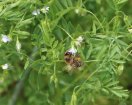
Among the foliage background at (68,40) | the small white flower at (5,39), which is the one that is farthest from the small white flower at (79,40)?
the small white flower at (5,39)

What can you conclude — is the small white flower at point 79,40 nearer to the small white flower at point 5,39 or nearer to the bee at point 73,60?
the bee at point 73,60

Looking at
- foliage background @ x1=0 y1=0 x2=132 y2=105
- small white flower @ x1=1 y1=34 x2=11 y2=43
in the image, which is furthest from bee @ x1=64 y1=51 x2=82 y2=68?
small white flower @ x1=1 y1=34 x2=11 y2=43

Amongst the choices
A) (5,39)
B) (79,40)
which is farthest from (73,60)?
(5,39)

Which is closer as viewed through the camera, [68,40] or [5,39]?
[5,39]

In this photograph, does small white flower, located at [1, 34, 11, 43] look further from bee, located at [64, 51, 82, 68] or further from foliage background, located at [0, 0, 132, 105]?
bee, located at [64, 51, 82, 68]

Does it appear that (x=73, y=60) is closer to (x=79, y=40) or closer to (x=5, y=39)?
(x=79, y=40)

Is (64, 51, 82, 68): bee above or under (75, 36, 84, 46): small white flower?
under

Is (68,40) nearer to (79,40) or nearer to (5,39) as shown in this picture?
(79,40)

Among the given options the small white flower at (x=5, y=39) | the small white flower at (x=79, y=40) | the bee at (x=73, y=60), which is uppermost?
the small white flower at (x=5, y=39)

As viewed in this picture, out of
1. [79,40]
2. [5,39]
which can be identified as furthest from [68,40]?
[5,39]

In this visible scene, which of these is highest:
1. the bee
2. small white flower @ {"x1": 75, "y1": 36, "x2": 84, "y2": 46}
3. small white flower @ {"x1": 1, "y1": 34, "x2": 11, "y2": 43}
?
small white flower @ {"x1": 1, "y1": 34, "x2": 11, "y2": 43}
